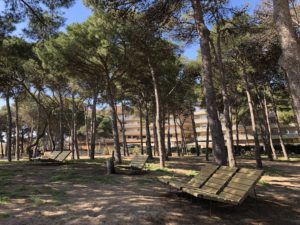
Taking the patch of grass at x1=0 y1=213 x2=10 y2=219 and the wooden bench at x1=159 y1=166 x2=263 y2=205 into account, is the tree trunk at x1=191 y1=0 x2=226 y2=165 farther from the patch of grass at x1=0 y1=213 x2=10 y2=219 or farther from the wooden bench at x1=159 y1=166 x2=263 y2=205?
the patch of grass at x1=0 y1=213 x2=10 y2=219

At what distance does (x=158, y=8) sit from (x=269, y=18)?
7.32m

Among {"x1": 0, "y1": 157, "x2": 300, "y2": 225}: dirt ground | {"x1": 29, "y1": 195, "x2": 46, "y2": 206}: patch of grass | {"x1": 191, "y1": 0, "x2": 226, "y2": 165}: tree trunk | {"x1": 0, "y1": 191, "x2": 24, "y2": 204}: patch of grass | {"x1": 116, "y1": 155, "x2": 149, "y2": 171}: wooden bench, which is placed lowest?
{"x1": 0, "y1": 157, "x2": 300, "y2": 225}: dirt ground

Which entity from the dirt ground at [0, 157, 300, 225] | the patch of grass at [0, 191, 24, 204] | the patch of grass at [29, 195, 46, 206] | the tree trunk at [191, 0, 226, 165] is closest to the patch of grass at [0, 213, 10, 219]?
the dirt ground at [0, 157, 300, 225]

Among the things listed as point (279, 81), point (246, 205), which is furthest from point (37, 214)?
point (279, 81)

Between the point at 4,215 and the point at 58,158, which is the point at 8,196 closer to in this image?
the point at 4,215

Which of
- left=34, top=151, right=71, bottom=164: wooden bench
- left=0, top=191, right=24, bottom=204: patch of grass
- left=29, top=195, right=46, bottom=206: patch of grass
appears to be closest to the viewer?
left=29, top=195, right=46, bottom=206: patch of grass

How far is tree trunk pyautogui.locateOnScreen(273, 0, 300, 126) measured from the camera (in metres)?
5.00

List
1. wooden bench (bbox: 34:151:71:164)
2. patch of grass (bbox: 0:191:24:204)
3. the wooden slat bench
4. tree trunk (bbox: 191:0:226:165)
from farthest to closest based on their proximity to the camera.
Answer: wooden bench (bbox: 34:151:71:164) < tree trunk (bbox: 191:0:226:165) < patch of grass (bbox: 0:191:24:204) < the wooden slat bench

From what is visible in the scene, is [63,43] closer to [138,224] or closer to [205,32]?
[205,32]

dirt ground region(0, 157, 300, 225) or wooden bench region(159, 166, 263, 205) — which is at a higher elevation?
wooden bench region(159, 166, 263, 205)

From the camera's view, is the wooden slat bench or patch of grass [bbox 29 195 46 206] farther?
patch of grass [bbox 29 195 46 206]

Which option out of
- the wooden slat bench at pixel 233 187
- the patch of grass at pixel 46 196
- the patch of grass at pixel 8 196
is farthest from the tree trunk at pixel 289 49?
the patch of grass at pixel 8 196

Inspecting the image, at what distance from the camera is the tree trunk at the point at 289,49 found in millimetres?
5000

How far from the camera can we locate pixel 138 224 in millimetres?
5168
